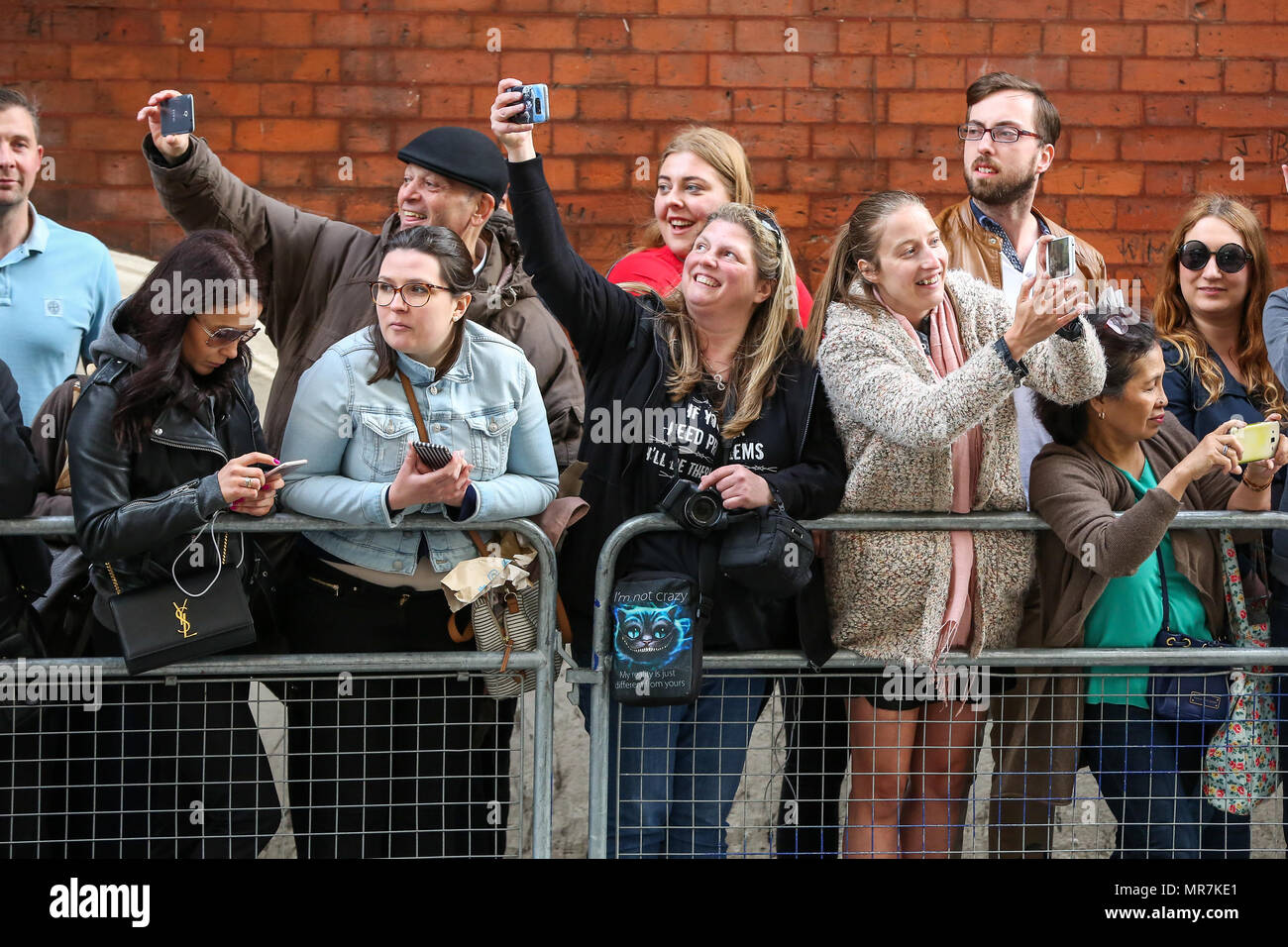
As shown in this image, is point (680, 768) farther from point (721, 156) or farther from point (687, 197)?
point (721, 156)

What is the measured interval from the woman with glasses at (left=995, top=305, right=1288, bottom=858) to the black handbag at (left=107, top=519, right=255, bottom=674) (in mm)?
1943

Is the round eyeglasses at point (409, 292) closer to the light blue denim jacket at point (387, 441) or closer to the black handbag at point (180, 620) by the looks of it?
the light blue denim jacket at point (387, 441)

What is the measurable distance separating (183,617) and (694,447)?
4.17 ft

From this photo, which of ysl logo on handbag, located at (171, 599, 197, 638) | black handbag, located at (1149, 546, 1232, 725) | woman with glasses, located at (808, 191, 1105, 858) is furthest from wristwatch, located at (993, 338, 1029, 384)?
ysl logo on handbag, located at (171, 599, 197, 638)

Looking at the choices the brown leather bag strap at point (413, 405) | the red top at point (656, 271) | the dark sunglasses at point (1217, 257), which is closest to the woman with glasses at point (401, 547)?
the brown leather bag strap at point (413, 405)

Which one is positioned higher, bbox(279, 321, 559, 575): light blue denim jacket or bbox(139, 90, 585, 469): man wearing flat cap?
bbox(139, 90, 585, 469): man wearing flat cap

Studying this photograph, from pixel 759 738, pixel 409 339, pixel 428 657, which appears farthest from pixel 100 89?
pixel 759 738

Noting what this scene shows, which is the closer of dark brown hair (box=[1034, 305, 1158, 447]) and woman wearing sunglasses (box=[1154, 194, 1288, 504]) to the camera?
dark brown hair (box=[1034, 305, 1158, 447])

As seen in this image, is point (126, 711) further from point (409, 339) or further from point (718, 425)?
point (718, 425)

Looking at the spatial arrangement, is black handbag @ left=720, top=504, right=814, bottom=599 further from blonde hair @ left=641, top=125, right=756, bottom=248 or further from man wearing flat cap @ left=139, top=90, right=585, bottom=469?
blonde hair @ left=641, top=125, right=756, bottom=248

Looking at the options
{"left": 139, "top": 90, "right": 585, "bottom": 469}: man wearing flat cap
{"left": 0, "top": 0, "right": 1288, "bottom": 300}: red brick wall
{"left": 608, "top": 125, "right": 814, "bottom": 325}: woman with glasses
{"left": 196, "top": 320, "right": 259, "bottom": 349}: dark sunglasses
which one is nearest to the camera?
{"left": 196, "top": 320, "right": 259, "bottom": 349}: dark sunglasses

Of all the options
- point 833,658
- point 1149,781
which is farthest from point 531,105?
point 1149,781

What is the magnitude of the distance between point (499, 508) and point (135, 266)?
311 centimetres

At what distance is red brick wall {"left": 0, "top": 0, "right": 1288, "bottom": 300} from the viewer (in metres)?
5.64
